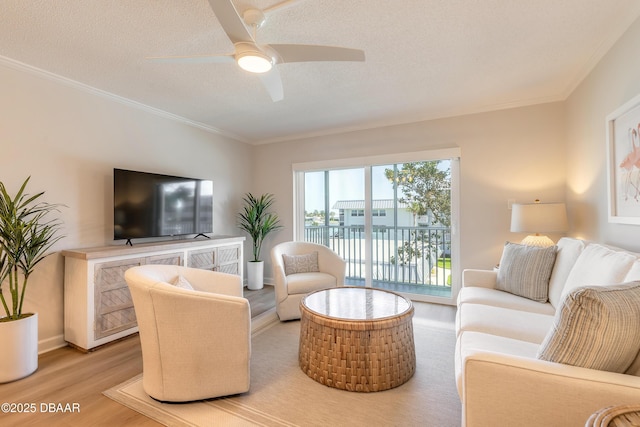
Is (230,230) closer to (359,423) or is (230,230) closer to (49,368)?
(49,368)

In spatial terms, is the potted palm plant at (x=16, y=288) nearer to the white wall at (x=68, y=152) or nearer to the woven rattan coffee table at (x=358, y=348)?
the white wall at (x=68, y=152)

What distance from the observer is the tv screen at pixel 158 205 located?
2955 millimetres

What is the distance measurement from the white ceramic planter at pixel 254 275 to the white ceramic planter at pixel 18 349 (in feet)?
8.49

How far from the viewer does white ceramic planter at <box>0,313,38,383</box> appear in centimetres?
199

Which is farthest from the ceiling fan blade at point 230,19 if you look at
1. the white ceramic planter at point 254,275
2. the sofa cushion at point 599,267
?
the white ceramic planter at point 254,275

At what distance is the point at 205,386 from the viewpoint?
174cm

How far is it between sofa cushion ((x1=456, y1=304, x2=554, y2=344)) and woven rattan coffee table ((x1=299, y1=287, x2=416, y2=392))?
0.40 m

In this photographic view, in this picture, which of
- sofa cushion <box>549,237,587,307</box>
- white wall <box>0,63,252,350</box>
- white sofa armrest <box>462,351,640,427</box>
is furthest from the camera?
white wall <box>0,63,252,350</box>

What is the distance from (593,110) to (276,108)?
122 inches

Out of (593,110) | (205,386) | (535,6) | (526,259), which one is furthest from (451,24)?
(205,386)

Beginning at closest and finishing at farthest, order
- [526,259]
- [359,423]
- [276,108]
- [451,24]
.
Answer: [359,423] → [451,24] → [526,259] → [276,108]

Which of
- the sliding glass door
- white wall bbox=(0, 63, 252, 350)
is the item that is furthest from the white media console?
the sliding glass door

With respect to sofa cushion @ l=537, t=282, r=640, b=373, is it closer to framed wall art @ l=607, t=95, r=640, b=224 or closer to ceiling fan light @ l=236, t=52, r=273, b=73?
framed wall art @ l=607, t=95, r=640, b=224

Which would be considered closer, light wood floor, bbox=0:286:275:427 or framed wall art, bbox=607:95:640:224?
light wood floor, bbox=0:286:275:427
